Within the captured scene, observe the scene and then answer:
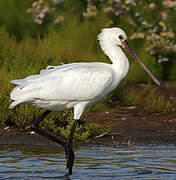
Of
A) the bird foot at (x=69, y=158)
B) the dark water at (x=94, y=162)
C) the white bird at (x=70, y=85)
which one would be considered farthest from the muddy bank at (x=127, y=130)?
the white bird at (x=70, y=85)

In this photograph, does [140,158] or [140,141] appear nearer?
[140,158]

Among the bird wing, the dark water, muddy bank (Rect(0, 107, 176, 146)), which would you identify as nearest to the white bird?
the bird wing

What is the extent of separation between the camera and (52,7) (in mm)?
17188

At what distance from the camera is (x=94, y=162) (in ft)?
25.3

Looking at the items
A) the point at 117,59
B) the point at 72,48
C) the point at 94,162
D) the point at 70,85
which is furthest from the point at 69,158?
the point at 72,48

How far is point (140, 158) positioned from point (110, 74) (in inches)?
51.5

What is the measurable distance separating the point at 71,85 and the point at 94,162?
3.37ft

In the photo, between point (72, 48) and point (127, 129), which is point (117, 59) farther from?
point (72, 48)

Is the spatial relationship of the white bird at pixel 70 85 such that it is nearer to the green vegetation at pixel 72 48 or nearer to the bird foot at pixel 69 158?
the bird foot at pixel 69 158

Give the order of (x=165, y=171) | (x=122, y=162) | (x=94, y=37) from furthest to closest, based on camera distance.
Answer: (x=94, y=37) → (x=122, y=162) → (x=165, y=171)

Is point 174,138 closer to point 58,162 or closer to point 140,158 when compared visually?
point 140,158

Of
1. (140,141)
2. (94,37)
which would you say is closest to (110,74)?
(140,141)

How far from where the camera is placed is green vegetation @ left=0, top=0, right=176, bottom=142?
9.41 metres

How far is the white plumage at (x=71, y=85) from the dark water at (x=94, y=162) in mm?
682
